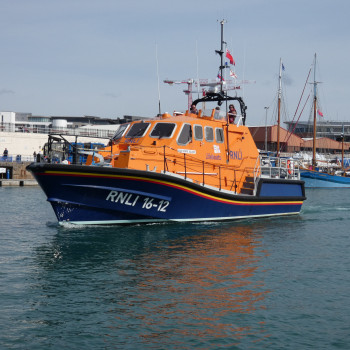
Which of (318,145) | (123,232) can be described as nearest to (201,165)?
(123,232)

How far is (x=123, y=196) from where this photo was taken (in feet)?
43.0

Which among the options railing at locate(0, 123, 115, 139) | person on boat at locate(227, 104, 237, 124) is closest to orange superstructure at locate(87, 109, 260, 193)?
person on boat at locate(227, 104, 237, 124)

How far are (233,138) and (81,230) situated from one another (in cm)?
597

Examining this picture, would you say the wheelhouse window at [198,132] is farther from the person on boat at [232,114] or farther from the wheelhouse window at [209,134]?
the person on boat at [232,114]

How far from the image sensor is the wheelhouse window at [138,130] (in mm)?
14758

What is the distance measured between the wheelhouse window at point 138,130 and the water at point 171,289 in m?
2.87

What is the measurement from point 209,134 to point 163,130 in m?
1.59

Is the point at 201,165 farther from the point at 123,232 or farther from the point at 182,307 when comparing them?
the point at 182,307

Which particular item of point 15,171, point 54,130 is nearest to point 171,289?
point 15,171

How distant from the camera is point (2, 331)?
631 centimetres

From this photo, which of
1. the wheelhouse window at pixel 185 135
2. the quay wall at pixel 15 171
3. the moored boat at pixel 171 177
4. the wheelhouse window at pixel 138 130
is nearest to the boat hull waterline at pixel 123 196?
the moored boat at pixel 171 177

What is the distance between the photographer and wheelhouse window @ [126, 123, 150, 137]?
1476 centimetres

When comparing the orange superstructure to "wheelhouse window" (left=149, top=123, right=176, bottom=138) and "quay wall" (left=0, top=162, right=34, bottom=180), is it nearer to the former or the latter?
"wheelhouse window" (left=149, top=123, right=176, bottom=138)

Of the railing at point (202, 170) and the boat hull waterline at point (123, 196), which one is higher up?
the railing at point (202, 170)
